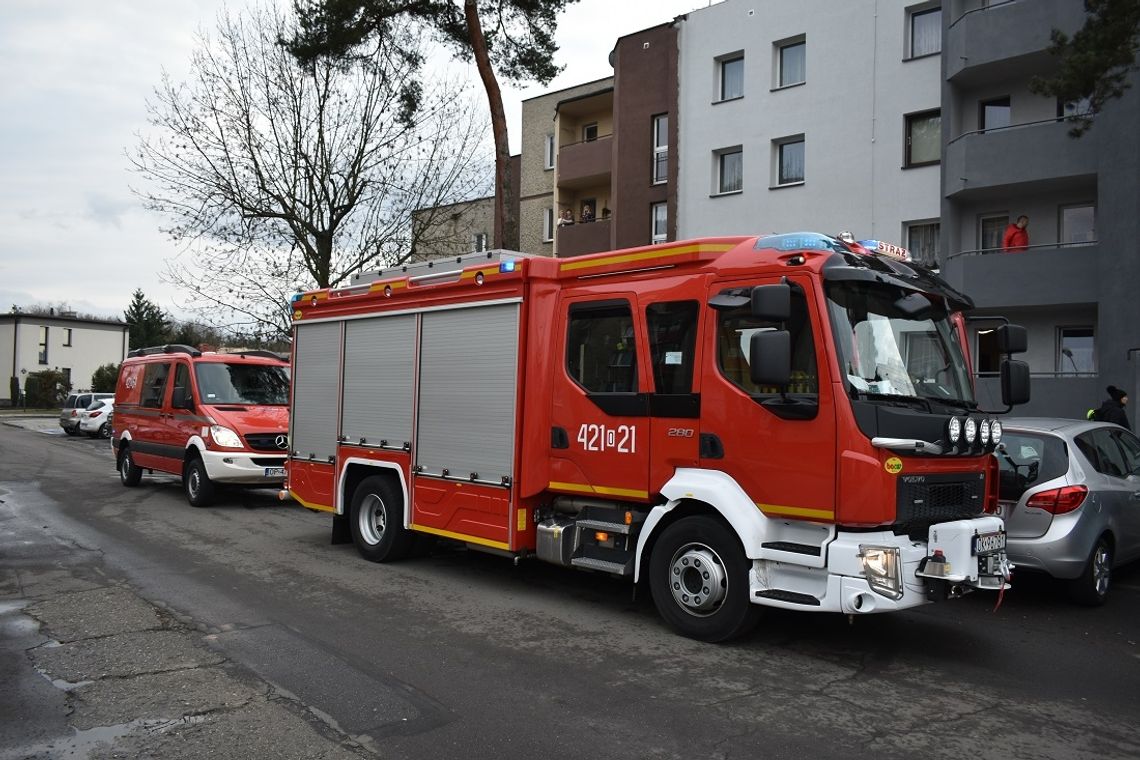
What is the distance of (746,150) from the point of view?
24.0 m

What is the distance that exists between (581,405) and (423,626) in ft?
6.74

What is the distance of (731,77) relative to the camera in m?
25.0

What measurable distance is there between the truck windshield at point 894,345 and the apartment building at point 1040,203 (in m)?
12.0

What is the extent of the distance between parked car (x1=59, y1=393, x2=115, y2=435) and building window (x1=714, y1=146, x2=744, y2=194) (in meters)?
25.4

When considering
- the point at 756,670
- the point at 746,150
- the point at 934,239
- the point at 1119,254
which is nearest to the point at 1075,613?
the point at 756,670

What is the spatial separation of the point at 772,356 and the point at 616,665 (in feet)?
7.13

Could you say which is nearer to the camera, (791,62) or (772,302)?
(772,302)

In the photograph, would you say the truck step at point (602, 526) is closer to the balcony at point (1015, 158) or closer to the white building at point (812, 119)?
the balcony at point (1015, 158)

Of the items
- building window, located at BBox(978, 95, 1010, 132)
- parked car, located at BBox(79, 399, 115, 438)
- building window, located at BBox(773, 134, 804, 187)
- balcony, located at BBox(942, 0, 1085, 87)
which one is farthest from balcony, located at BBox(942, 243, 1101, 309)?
parked car, located at BBox(79, 399, 115, 438)

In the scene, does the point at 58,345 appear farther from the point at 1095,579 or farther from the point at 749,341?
the point at 1095,579

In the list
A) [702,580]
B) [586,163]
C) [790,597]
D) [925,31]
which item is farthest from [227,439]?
[586,163]

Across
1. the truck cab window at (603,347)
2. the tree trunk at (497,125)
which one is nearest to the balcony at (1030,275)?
the tree trunk at (497,125)

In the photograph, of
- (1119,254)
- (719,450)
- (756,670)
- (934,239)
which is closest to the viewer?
(756,670)

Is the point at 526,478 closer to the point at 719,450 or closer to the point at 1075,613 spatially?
the point at 719,450
